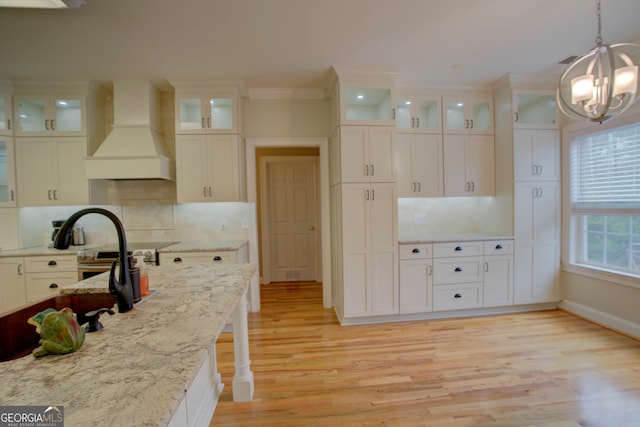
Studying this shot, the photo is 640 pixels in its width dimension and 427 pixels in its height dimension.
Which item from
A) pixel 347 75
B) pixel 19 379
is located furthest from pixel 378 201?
pixel 19 379

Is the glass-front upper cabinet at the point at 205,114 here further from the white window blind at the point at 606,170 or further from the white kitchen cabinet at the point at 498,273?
the white window blind at the point at 606,170

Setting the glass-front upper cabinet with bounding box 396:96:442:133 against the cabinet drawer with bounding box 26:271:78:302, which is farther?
the glass-front upper cabinet with bounding box 396:96:442:133

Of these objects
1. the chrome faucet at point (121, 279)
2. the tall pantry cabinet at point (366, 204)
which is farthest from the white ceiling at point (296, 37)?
the chrome faucet at point (121, 279)

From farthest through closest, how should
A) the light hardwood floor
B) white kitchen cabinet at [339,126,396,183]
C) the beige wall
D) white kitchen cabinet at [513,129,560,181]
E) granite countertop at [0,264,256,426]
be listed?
the beige wall < white kitchen cabinet at [513,129,560,181] < white kitchen cabinet at [339,126,396,183] < the light hardwood floor < granite countertop at [0,264,256,426]

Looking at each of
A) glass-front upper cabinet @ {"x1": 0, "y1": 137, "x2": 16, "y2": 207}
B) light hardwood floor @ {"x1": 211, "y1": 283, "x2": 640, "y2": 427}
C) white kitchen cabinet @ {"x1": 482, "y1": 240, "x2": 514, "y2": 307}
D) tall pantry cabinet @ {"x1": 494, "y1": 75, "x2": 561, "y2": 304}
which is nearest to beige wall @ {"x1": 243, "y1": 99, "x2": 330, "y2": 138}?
tall pantry cabinet @ {"x1": 494, "y1": 75, "x2": 561, "y2": 304}

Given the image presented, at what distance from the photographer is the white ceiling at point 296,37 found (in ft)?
6.52

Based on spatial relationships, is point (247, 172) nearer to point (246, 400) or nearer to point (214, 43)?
point (214, 43)

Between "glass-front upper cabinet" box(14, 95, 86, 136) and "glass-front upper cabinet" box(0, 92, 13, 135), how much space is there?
5 cm

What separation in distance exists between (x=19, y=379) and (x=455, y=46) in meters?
3.39

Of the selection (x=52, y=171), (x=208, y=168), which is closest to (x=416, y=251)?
(x=208, y=168)

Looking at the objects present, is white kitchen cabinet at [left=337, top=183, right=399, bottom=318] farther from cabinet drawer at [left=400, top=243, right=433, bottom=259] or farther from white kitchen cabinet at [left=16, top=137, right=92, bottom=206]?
white kitchen cabinet at [left=16, top=137, right=92, bottom=206]

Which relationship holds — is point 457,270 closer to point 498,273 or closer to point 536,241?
point 498,273

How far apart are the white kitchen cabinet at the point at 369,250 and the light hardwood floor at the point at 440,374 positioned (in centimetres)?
28

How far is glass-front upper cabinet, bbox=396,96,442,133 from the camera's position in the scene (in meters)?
3.26
